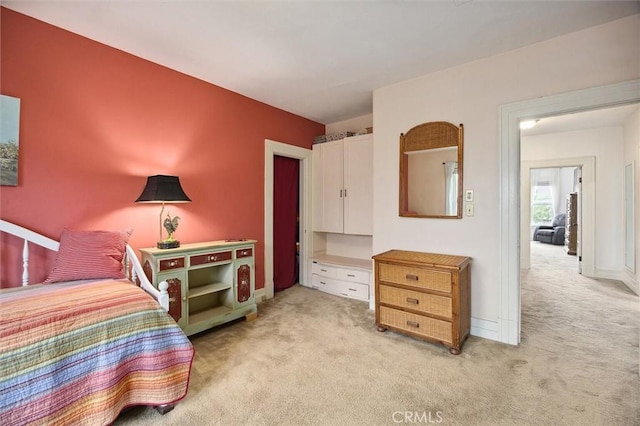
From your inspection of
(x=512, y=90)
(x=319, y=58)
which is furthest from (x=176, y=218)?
(x=512, y=90)

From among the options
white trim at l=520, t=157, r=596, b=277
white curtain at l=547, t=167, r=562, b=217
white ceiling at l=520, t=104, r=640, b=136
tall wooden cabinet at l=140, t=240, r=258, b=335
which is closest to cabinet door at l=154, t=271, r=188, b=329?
tall wooden cabinet at l=140, t=240, r=258, b=335

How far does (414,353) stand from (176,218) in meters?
2.41

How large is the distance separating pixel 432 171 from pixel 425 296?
50.7 inches

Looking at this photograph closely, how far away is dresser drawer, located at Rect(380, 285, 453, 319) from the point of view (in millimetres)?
2355

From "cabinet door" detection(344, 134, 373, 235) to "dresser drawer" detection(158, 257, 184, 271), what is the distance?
2.20m

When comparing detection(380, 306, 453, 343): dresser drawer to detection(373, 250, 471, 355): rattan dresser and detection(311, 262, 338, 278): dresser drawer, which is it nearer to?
detection(373, 250, 471, 355): rattan dresser

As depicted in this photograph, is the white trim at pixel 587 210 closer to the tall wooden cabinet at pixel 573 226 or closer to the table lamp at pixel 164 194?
the tall wooden cabinet at pixel 573 226

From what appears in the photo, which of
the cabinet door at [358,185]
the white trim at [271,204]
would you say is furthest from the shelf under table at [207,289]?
the cabinet door at [358,185]

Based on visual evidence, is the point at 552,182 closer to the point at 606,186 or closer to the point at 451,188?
the point at 606,186

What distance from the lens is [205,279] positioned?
296 centimetres

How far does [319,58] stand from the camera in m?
2.54

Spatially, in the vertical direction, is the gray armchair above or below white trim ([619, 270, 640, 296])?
above

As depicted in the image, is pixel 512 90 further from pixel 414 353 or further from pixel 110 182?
pixel 110 182

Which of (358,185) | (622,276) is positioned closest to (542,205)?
(622,276)
